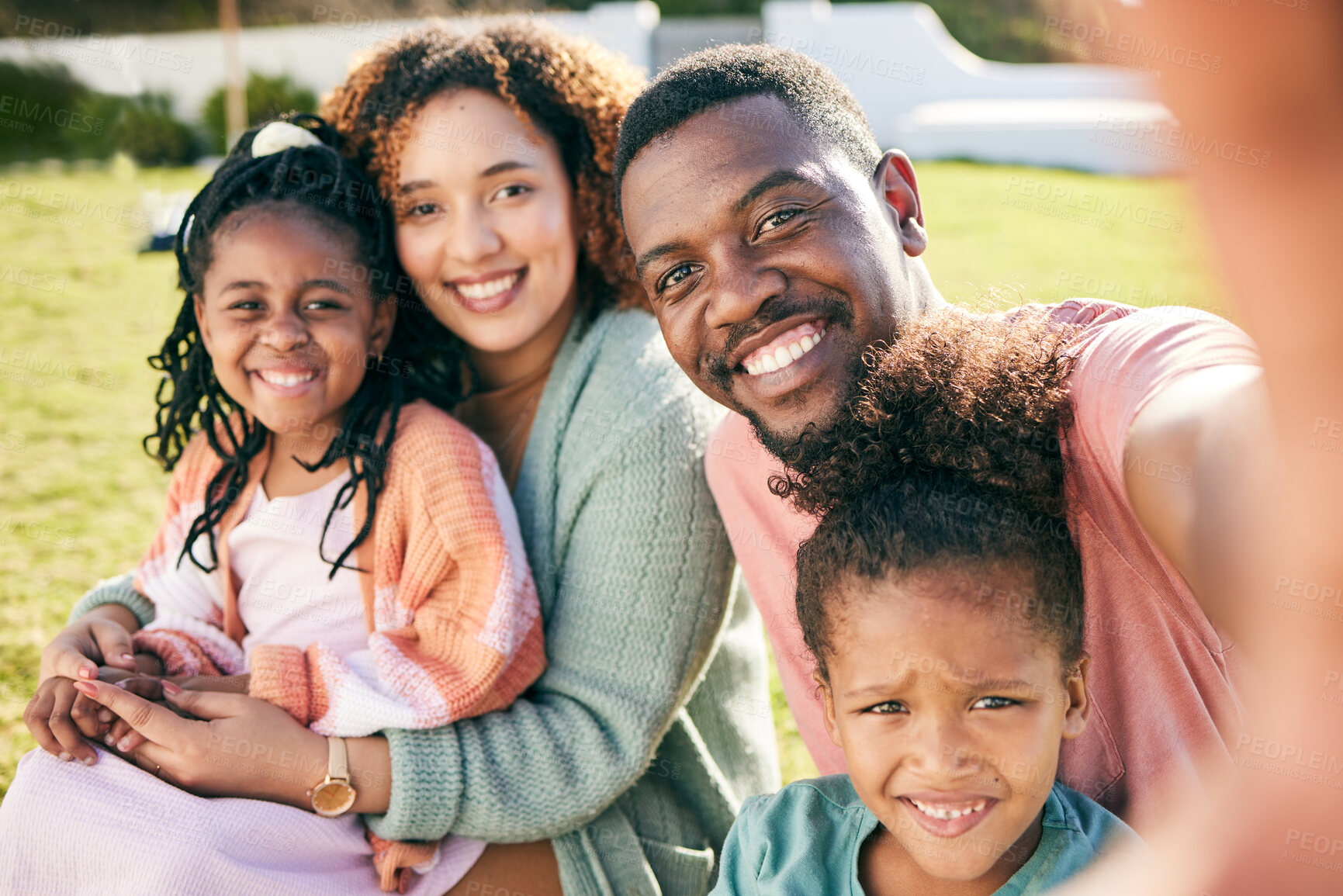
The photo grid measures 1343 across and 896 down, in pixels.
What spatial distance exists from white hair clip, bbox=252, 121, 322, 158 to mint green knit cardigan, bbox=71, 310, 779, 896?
2.78ft

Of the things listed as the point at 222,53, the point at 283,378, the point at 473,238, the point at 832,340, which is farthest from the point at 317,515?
the point at 222,53

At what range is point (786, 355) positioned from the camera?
1.76 m

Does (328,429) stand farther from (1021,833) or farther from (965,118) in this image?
(965,118)

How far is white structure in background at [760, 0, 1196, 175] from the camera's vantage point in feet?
43.3

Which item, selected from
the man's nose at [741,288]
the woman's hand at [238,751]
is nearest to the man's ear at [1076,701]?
the man's nose at [741,288]

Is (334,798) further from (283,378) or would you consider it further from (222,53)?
(222,53)

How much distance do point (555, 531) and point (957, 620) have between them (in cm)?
106

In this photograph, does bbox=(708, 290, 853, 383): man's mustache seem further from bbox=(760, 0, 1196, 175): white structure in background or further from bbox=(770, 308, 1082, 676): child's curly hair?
bbox=(760, 0, 1196, 175): white structure in background

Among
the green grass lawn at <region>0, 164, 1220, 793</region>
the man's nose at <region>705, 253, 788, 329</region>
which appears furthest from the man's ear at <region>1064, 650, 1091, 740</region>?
the man's nose at <region>705, 253, 788, 329</region>

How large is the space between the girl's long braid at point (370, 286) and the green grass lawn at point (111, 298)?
1221 millimetres

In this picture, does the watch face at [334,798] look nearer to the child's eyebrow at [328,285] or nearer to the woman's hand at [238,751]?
the woman's hand at [238,751]

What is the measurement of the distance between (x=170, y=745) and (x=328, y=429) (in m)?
0.79

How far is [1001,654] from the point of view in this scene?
1.47m

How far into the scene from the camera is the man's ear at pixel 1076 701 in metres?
1.56
